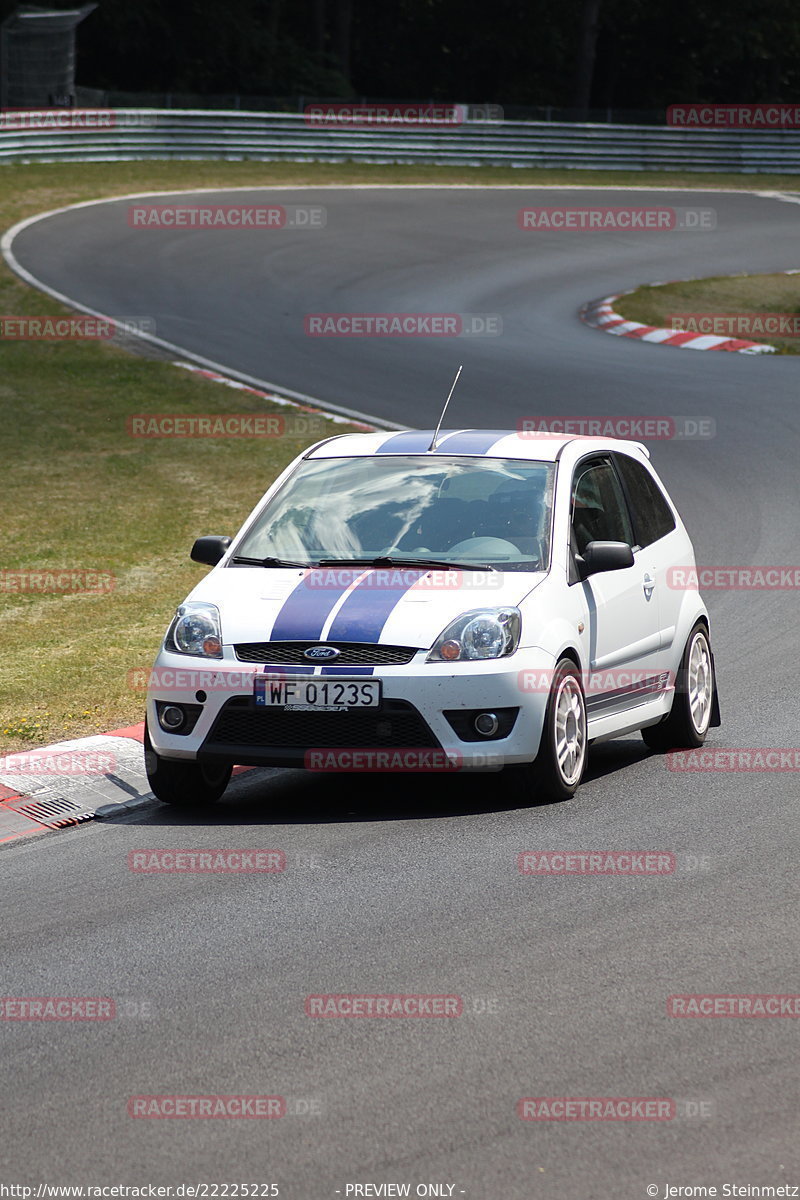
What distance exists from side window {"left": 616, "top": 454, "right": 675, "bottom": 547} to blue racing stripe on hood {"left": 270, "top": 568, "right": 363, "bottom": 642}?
186 centimetres

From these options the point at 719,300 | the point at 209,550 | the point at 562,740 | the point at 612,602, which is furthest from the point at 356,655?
the point at 719,300

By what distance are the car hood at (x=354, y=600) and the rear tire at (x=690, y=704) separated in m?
1.51

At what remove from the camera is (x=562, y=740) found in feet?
26.3

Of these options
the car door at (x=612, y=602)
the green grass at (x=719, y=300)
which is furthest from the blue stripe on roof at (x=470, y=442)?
the green grass at (x=719, y=300)

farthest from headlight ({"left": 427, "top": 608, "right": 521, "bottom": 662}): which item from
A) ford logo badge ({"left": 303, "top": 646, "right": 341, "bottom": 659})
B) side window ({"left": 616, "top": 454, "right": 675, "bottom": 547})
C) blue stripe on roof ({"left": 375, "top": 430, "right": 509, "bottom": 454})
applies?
side window ({"left": 616, "top": 454, "right": 675, "bottom": 547})

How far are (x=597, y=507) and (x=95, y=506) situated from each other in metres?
7.61

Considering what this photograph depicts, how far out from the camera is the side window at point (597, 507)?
8750mm

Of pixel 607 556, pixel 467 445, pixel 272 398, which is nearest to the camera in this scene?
pixel 607 556

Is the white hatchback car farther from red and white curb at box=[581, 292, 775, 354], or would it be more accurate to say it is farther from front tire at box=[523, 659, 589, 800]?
red and white curb at box=[581, 292, 775, 354]

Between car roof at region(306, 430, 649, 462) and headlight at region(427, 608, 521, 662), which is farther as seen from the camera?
car roof at region(306, 430, 649, 462)

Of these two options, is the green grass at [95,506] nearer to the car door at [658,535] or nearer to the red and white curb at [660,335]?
the car door at [658,535]

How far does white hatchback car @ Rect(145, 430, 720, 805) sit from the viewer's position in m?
7.66

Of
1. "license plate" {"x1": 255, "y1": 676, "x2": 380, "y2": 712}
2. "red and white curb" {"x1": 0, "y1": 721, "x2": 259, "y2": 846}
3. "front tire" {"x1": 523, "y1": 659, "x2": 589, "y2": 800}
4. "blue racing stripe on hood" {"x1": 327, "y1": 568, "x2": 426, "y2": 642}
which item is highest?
"blue racing stripe on hood" {"x1": 327, "y1": 568, "x2": 426, "y2": 642}

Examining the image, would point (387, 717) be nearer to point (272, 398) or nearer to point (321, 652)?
point (321, 652)
